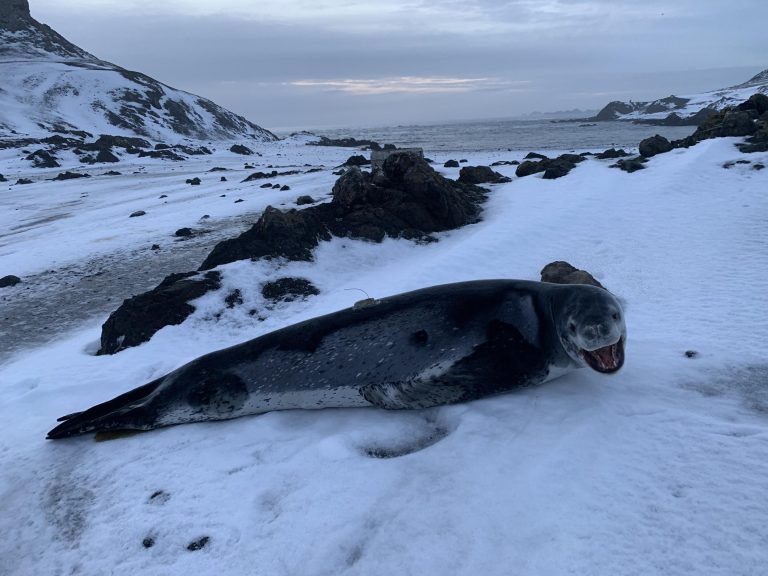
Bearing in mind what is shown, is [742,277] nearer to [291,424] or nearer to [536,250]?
[536,250]

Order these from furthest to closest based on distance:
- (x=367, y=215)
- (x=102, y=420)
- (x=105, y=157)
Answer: (x=105, y=157), (x=367, y=215), (x=102, y=420)

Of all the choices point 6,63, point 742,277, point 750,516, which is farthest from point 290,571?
point 6,63

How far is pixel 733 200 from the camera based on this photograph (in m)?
10.6

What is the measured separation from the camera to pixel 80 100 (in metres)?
59.9

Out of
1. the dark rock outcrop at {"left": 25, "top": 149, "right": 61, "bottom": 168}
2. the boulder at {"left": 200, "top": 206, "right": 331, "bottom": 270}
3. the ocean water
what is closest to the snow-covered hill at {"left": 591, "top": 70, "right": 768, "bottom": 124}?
the ocean water

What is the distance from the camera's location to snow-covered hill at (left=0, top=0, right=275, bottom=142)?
176ft

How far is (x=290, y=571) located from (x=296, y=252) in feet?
22.0

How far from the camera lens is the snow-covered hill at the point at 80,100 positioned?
176 ft

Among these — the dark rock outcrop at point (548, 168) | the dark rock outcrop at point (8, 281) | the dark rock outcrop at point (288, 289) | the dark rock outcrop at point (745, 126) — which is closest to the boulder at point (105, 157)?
the dark rock outcrop at point (548, 168)

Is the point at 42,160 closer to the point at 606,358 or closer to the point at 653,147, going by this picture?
the point at 653,147

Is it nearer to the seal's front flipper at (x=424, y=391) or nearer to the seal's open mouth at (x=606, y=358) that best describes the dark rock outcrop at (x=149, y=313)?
the seal's front flipper at (x=424, y=391)

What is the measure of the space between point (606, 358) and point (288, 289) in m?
5.35

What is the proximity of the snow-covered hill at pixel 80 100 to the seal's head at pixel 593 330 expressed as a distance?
5397 centimetres

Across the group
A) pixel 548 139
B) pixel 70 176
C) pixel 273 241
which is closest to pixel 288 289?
pixel 273 241
